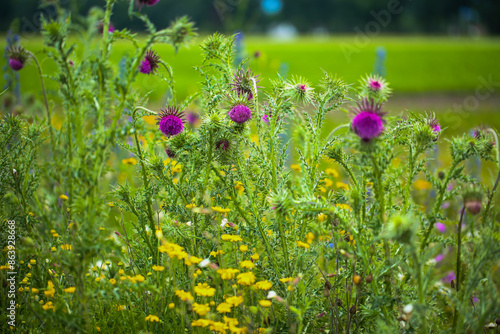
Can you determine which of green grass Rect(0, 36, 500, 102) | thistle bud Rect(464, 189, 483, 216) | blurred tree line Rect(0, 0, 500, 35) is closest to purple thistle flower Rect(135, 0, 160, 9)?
thistle bud Rect(464, 189, 483, 216)

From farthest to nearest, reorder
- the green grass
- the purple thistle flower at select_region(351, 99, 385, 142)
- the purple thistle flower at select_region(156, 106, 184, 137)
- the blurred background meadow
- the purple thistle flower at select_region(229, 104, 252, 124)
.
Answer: the green grass
the blurred background meadow
the purple thistle flower at select_region(156, 106, 184, 137)
the purple thistle flower at select_region(229, 104, 252, 124)
the purple thistle flower at select_region(351, 99, 385, 142)

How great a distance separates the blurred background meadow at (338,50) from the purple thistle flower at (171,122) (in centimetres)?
24

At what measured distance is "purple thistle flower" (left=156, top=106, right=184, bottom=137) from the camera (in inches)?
79.4

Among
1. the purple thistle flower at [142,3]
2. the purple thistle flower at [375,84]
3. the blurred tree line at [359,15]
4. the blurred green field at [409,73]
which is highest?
the blurred tree line at [359,15]

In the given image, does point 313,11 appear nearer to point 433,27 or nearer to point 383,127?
point 433,27

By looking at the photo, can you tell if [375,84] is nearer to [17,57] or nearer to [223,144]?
[223,144]

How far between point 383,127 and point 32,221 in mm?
1828

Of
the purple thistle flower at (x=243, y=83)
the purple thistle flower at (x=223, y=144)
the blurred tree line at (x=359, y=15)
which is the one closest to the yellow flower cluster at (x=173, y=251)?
the purple thistle flower at (x=223, y=144)

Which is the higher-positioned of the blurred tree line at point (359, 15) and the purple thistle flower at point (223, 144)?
the blurred tree line at point (359, 15)

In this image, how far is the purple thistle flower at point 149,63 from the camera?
2.12 m

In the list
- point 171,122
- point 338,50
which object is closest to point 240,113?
point 171,122

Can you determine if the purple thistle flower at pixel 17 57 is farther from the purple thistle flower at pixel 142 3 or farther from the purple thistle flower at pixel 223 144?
the purple thistle flower at pixel 223 144

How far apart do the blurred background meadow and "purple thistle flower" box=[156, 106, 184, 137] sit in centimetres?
24

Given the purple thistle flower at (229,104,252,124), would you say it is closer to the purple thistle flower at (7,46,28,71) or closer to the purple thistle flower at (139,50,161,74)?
the purple thistle flower at (139,50,161,74)
